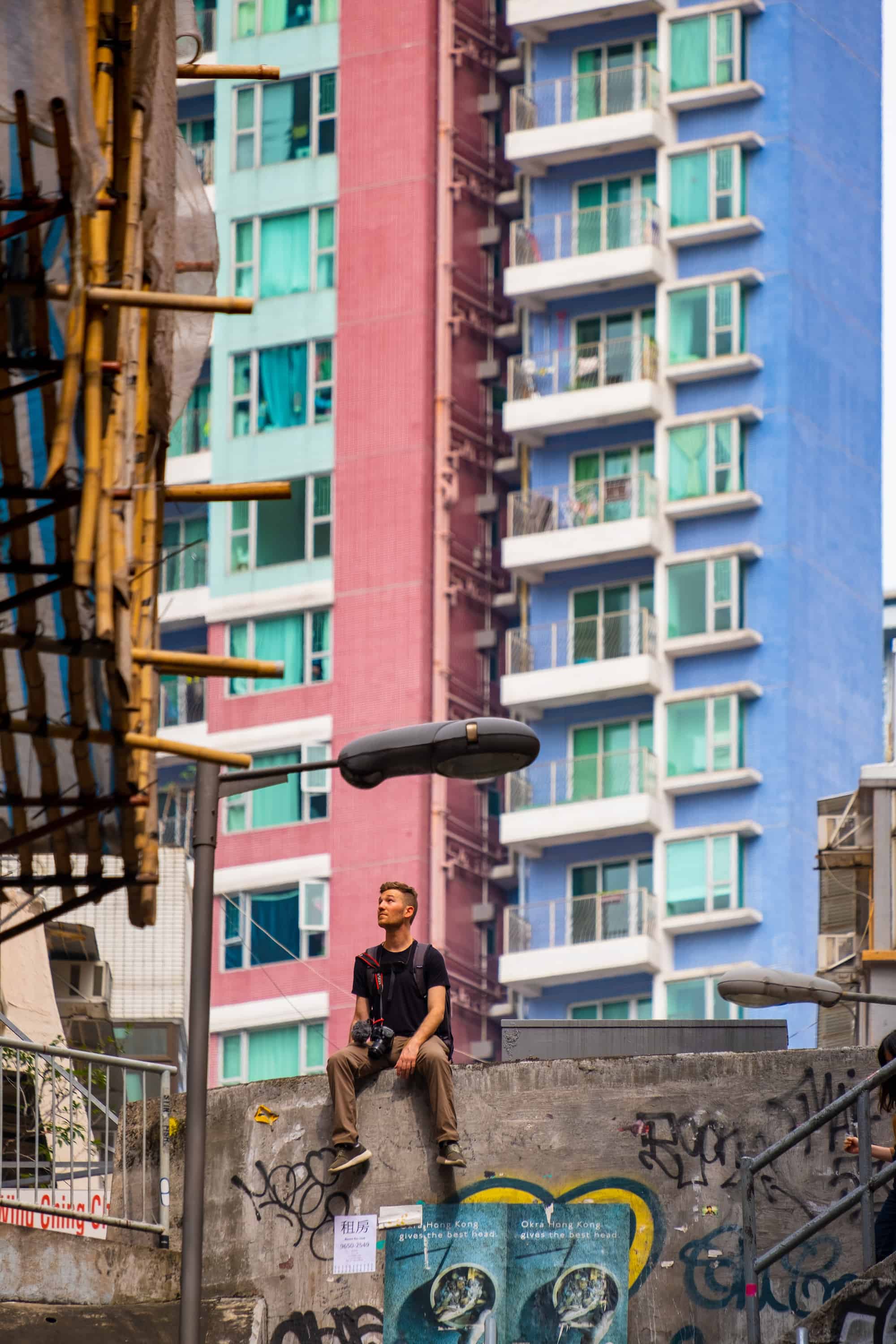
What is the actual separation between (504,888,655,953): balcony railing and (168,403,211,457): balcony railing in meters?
13.1

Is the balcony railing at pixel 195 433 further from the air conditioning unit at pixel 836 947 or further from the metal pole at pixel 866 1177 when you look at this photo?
the metal pole at pixel 866 1177

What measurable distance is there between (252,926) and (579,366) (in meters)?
14.1

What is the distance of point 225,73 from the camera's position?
507 inches

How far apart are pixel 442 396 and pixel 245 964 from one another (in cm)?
1311

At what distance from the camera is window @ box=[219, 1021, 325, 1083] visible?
2359 inches

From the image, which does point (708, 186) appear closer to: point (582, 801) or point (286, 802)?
point (582, 801)

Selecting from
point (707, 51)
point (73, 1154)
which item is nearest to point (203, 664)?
point (73, 1154)

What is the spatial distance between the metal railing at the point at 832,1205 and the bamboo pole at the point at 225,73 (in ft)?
19.1

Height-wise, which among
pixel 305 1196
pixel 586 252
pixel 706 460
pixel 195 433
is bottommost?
pixel 305 1196

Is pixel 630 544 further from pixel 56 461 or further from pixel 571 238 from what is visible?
pixel 56 461

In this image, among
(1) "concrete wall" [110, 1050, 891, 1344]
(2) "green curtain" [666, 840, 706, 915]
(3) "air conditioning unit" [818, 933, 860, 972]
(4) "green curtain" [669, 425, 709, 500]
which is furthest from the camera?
(4) "green curtain" [669, 425, 709, 500]

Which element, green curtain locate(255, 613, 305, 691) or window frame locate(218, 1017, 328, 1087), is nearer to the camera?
window frame locate(218, 1017, 328, 1087)

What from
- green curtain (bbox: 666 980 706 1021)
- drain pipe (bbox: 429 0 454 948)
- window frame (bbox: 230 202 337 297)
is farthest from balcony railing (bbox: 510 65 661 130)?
green curtain (bbox: 666 980 706 1021)

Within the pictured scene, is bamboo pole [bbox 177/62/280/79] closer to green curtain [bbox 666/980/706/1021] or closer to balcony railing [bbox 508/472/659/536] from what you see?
green curtain [bbox 666/980/706/1021]
